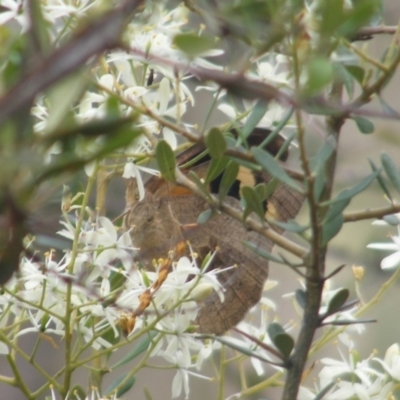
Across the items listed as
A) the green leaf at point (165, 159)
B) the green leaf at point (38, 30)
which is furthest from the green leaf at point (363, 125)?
the green leaf at point (38, 30)

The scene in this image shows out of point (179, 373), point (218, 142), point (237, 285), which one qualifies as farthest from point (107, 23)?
point (237, 285)

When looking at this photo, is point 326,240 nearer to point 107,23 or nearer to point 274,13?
point 274,13

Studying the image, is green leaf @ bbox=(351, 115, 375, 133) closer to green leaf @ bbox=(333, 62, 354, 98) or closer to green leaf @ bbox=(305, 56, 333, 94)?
green leaf @ bbox=(333, 62, 354, 98)

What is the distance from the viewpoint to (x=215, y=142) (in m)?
0.44

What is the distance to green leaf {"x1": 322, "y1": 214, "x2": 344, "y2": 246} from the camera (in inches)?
17.6

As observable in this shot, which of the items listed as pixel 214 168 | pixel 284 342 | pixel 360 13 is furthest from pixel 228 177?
pixel 360 13

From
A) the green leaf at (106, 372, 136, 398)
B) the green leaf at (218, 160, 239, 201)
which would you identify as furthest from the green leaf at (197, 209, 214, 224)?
the green leaf at (106, 372, 136, 398)

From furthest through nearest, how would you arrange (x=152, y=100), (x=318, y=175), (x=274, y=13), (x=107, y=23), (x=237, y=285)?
(x=237, y=285), (x=152, y=100), (x=318, y=175), (x=274, y=13), (x=107, y=23)

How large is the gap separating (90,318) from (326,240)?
11.8 inches

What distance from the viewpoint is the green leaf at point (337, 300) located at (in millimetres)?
471

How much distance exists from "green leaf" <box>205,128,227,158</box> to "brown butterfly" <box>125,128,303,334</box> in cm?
34

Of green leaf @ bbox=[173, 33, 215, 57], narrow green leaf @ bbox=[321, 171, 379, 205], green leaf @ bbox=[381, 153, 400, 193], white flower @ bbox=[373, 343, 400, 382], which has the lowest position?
white flower @ bbox=[373, 343, 400, 382]

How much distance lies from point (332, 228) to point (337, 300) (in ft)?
0.18

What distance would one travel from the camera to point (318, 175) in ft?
1.42
